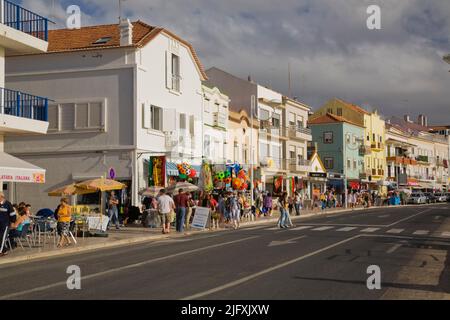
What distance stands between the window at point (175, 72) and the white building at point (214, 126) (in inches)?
173

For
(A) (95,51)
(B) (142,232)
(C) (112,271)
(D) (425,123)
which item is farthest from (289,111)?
(D) (425,123)

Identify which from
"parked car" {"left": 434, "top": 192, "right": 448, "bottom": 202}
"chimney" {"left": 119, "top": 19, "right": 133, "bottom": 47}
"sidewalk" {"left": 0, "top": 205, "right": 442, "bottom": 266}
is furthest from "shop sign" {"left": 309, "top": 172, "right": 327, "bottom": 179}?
"sidewalk" {"left": 0, "top": 205, "right": 442, "bottom": 266}

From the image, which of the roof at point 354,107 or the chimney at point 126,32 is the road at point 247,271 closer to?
the chimney at point 126,32

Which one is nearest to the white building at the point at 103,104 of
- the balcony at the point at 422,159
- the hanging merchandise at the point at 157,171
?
the hanging merchandise at the point at 157,171

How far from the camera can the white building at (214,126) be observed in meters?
41.9

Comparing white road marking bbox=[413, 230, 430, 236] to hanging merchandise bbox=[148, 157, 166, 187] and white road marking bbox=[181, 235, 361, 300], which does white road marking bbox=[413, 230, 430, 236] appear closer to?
white road marking bbox=[181, 235, 361, 300]

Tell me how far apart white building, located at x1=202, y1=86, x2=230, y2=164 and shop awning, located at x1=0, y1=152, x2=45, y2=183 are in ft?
65.3

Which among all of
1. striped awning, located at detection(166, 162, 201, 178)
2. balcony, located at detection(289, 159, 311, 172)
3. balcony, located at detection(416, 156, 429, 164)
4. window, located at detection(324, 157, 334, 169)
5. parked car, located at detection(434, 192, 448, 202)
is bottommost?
parked car, located at detection(434, 192, 448, 202)

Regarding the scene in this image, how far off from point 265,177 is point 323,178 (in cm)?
1539

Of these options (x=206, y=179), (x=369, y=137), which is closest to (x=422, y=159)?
(x=369, y=137)

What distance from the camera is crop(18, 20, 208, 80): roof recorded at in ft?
111

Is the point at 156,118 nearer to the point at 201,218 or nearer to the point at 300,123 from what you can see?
the point at 201,218
